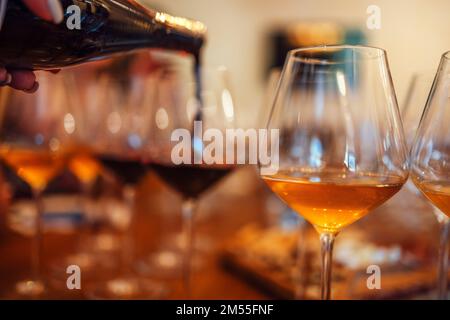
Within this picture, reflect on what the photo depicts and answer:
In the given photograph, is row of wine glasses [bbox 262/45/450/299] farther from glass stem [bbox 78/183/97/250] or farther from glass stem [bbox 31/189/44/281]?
glass stem [bbox 78/183/97/250]

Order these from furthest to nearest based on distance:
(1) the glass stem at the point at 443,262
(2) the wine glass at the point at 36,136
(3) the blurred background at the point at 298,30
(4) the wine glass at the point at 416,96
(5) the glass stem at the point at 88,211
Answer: (3) the blurred background at the point at 298,30
(5) the glass stem at the point at 88,211
(2) the wine glass at the point at 36,136
(4) the wine glass at the point at 416,96
(1) the glass stem at the point at 443,262

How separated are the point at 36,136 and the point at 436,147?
68 centimetres

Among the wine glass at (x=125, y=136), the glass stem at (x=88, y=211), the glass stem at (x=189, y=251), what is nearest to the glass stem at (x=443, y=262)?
the glass stem at (x=189, y=251)

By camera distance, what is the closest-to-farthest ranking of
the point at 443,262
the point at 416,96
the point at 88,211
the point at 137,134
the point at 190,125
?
1. the point at 443,262
2. the point at 416,96
3. the point at 190,125
4. the point at 137,134
5. the point at 88,211

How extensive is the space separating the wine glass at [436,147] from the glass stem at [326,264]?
0.39 ft

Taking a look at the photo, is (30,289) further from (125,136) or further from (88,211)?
(88,211)

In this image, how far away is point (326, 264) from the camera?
0.54 m

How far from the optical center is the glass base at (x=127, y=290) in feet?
2.48

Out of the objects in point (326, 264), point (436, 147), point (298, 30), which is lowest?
point (326, 264)

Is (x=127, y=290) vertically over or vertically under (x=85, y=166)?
under

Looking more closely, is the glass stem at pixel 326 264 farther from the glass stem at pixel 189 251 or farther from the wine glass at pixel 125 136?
the wine glass at pixel 125 136

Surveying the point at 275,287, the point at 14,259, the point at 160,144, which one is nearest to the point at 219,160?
the point at 160,144

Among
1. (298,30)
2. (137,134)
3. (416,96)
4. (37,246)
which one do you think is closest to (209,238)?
(137,134)

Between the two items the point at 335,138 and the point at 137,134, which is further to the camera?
the point at 137,134
